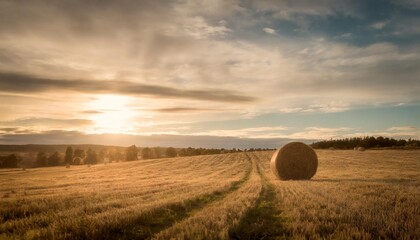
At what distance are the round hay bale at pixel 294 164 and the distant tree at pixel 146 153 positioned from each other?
8402cm

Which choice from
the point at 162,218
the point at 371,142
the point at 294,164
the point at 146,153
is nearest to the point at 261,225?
the point at 162,218

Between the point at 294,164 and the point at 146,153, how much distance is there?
281 feet

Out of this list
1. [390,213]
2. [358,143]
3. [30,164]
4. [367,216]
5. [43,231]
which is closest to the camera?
[43,231]

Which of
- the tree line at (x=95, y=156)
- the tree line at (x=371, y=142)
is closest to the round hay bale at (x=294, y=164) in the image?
the tree line at (x=371, y=142)

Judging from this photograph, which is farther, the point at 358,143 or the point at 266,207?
the point at 358,143

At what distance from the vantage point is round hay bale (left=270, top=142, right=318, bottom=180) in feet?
98.0

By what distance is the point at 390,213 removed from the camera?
35.2 ft

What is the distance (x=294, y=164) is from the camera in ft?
99.1

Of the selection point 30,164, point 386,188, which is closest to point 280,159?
point 386,188

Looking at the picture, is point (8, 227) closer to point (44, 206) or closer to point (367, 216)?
point (44, 206)

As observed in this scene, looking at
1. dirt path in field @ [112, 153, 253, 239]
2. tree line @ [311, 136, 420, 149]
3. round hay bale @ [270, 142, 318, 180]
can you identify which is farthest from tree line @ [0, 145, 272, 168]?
dirt path in field @ [112, 153, 253, 239]

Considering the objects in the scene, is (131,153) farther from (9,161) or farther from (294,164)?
(294,164)

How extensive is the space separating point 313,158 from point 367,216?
2089 centimetres

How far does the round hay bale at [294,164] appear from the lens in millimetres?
29859
